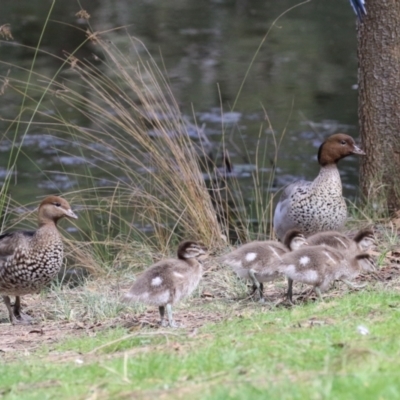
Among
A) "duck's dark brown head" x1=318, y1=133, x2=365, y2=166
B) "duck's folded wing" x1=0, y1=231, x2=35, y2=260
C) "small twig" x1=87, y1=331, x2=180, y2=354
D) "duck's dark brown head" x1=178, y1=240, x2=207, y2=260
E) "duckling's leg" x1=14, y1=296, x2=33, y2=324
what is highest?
"duck's dark brown head" x1=318, y1=133, x2=365, y2=166

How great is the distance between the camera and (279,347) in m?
5.94

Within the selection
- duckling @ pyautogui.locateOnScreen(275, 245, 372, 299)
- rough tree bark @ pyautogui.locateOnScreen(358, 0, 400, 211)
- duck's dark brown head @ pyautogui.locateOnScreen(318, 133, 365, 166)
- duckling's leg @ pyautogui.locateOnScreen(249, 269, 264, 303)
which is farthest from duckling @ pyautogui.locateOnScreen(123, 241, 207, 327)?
rough tree bark @ pyautogui.locateOnScreen(358, 0, 400, 211)

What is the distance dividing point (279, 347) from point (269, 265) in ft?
6.96

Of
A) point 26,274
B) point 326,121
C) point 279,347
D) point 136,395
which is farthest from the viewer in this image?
point 326,121

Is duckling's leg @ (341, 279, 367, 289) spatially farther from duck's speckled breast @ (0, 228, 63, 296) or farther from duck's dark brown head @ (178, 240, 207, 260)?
duck's speckled breast @ (0, 228, 63, 296)

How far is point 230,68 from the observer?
21.0m

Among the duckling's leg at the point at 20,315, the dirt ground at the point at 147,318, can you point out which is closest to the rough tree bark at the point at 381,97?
the dirt ground at the point at 147,318

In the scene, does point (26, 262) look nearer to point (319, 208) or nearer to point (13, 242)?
point (13, 242)

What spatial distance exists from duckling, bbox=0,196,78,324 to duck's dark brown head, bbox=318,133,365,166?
114 inches

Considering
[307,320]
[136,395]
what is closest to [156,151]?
[307,320]

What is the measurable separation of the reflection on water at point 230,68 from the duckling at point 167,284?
6.55m

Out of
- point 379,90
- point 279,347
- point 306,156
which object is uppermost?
point 379,90

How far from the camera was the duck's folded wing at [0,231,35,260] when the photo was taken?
868 centimetres

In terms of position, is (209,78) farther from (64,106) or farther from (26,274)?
(26,274)
